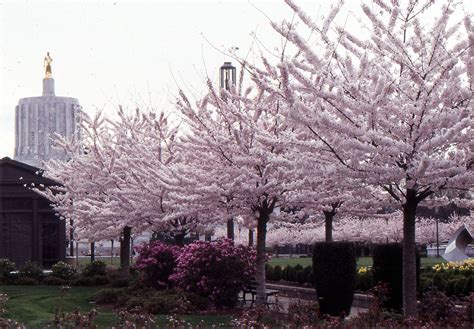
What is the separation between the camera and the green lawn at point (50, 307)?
13.2 m

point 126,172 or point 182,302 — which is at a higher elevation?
point 126,172

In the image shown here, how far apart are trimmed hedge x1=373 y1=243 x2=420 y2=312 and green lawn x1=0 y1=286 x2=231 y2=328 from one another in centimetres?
302

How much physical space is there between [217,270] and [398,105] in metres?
7.20

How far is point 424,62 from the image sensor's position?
1023 centimetres

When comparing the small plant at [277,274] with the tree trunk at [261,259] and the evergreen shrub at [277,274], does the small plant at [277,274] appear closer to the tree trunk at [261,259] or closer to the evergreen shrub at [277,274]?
the evergreen shrub at [277,274]

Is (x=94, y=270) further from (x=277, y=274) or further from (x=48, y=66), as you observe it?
(x=48, y=66)

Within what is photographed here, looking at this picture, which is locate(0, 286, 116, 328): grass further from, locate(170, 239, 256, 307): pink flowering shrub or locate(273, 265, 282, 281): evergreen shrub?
locate(273, 265, 282, 281): evergreen shrub

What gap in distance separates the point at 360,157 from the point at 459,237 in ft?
38.1

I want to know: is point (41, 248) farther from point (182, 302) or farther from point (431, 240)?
point (431, 240)

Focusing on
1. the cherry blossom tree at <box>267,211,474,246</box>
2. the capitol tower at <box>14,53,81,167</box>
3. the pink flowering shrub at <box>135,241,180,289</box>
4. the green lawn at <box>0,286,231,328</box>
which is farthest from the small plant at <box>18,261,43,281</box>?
the capitol tower at <box>14,53,81,167</box>

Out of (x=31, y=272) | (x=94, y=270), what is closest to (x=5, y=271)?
(x=31, y=272)

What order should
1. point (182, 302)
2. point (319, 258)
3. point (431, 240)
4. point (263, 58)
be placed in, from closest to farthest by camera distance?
point (263, 58)
point (319, 258)
point (182, 302)
point (431, 240)

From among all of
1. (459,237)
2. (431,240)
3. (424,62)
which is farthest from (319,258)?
(431,240)

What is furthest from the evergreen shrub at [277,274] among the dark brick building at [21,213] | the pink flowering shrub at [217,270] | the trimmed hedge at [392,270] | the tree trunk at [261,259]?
the dark brick building at [21,213]
